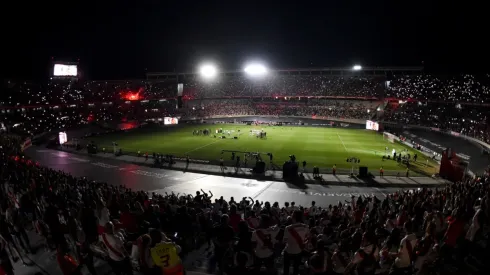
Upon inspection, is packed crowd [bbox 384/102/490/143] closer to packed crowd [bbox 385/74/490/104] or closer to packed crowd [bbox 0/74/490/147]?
packed crowd [bbox 0/74/490/147]

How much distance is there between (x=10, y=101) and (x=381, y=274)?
6993 centimetres

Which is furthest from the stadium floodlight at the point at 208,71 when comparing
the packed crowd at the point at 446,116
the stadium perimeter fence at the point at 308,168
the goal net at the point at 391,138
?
the stadium perimeter fence at the point at 308,168

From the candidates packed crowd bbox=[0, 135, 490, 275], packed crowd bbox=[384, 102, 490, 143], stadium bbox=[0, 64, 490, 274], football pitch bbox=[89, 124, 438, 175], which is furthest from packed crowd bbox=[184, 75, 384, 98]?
packed crowd bbox=[0, 135, 490, 275]

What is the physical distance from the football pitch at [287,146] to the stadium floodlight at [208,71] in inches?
1679

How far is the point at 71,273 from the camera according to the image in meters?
6.27

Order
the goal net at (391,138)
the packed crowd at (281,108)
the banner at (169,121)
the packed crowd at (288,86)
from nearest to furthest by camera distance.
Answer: the goal net at (391,138) < the banner at (169,121) < the packed crowd at (281,108) < the packed crowd at (288,86)

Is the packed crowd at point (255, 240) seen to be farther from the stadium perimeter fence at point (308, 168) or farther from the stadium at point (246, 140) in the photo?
the stadium perimeter fence at point (308, 168)

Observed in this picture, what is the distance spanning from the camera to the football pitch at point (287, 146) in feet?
115

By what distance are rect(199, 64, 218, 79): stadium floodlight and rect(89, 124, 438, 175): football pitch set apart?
4264 cm

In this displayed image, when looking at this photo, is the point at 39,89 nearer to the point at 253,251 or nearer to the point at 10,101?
the point at 10,101

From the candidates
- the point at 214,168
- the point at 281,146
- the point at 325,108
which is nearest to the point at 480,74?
the point at 325,108

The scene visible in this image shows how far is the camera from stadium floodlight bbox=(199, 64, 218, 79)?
329 ft

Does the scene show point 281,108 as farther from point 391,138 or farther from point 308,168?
point 308,168

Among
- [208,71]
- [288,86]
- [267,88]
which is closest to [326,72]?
[288,86]
